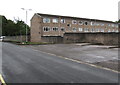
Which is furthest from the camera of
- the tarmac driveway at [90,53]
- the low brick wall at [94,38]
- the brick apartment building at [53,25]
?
the brick apartment building at [53,25]

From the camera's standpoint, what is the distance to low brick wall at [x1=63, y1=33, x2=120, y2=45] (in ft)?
75.2

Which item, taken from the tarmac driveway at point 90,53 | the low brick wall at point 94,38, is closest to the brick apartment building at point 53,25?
the low brick wall at point 94,38

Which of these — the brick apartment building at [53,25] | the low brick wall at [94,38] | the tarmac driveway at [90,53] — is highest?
the brick apartment building at [53,25]

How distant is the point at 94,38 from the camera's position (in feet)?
89.1

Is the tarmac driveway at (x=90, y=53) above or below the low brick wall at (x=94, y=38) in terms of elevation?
below

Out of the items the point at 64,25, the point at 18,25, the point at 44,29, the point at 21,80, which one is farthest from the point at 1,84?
the point at 18,25

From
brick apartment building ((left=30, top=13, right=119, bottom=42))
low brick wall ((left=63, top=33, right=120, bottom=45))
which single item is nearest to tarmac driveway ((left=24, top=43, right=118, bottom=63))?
low brick wall ((left=63, top=33, right=120, bottom=45))

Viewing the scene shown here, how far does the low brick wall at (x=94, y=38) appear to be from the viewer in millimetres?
22917

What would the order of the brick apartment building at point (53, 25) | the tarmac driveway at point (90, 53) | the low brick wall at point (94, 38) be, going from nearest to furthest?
1. the tarmac driveway at point (90, 53)
2. the low brick wall at point (94, 38)
3. the brick apartment building at point (53, 25)

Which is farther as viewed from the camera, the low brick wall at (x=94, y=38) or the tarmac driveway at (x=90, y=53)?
the low brick wall at (x=94, y=38)

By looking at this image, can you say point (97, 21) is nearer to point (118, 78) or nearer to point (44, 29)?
point (44, 29)

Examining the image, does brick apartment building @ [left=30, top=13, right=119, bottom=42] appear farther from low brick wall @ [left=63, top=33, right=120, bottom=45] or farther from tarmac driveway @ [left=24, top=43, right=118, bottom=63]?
tarmac driveway @ [left=24, top=43, right=118, bottom=63]

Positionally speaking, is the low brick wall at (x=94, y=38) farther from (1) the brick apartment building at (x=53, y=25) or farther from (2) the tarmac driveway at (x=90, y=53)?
(1) the brick apartment building at (x=53, y=25)

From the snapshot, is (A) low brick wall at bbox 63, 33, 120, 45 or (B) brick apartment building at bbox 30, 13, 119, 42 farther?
(B) brick apartment building at bbox 30, 13, 119, 42
